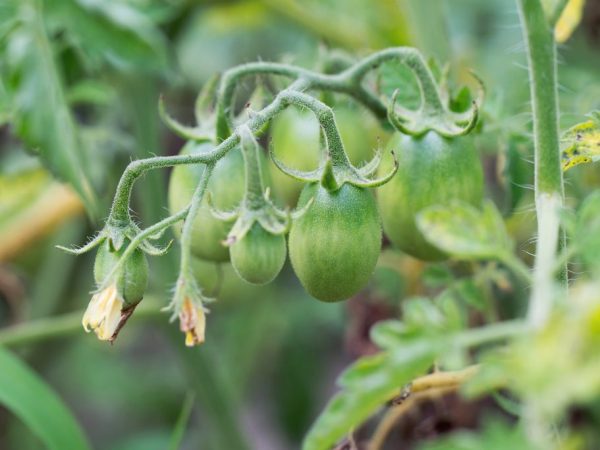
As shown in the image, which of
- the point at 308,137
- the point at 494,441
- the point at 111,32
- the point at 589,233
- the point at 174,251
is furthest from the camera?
the point at 174,251

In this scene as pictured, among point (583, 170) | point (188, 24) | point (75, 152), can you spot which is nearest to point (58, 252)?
point (188, 24)

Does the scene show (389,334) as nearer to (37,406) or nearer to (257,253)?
(257,253)

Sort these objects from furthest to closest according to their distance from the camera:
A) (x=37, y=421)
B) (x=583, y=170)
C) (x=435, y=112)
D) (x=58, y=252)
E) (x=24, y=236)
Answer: (x=58, y=252), (x=24, y=236), (x=583, y=170), (x=37, y=421), (x=435, y=112)

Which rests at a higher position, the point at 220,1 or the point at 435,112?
the point at 220,1

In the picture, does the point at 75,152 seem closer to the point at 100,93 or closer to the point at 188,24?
the point at 100,93

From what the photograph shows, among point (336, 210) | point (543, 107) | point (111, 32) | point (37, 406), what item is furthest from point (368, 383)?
point (111, 32)

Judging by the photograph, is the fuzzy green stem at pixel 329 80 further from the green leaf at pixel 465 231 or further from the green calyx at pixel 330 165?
the green leaf at pixel 465 231

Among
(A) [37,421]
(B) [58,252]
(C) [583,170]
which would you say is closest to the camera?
(A) [37,421]
